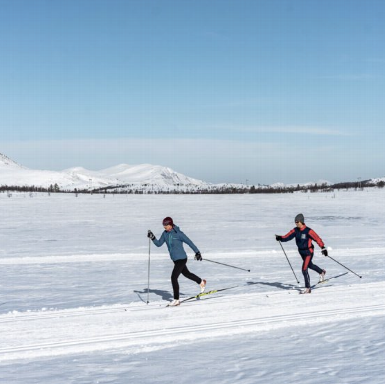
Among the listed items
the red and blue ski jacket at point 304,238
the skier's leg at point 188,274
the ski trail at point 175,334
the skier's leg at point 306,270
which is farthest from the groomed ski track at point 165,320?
the red and blue ski jacket at point 304,238

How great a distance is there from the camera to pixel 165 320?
8.17 metres

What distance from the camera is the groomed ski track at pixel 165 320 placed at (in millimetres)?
6871

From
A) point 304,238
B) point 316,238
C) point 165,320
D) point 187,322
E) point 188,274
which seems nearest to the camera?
point 187,322

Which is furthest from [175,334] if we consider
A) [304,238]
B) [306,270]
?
[304,238]

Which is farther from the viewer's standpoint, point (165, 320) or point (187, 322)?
point (165, 320)

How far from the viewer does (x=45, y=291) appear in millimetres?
11055

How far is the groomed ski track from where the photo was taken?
22.5 ft

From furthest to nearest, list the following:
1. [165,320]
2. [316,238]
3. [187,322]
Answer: [316,238] → [165,320] → [187,322]

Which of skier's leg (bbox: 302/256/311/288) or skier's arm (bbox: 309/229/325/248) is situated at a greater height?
skier's arm (bbox: 309/229/325/248)

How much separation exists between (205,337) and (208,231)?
19058 millimetres

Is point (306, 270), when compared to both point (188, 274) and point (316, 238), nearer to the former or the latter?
point (316, 238)

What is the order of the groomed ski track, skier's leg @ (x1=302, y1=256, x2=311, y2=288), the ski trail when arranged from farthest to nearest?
skier's leg @ (x1=302, y1=256, x2=311, y2=288)
the groomed ski track
the ski trail

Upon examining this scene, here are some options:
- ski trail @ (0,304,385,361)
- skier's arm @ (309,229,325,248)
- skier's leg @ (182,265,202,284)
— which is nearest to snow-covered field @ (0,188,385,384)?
ski trail @ (0,304,385,361)

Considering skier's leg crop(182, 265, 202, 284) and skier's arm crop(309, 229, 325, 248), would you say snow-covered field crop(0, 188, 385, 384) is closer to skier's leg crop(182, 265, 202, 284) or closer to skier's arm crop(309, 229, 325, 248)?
skier's leg crop(182, 265, 202, 284)
